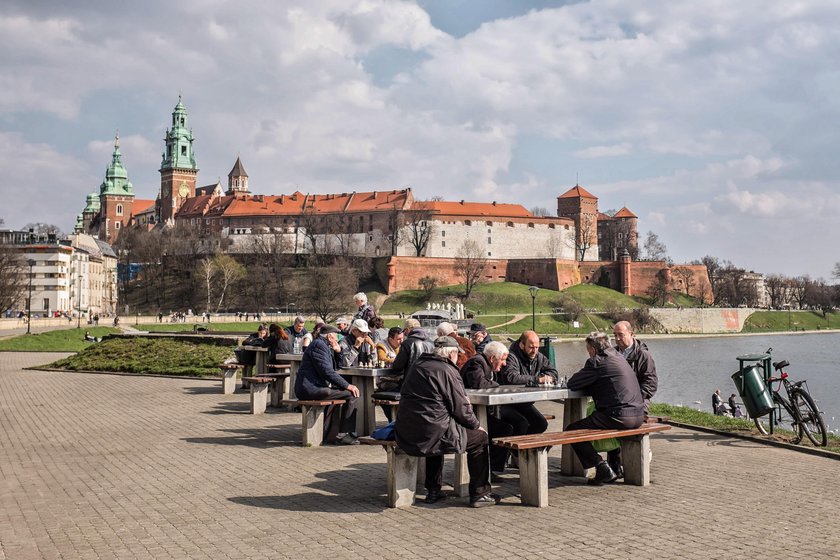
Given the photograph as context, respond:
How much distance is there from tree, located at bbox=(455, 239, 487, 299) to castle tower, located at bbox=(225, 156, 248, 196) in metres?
50.6

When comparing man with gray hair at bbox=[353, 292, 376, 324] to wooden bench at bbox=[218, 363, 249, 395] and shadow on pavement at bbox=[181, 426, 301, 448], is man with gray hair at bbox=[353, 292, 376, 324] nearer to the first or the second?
shadow on pavement at bbox=[181, 426, 301, 448]

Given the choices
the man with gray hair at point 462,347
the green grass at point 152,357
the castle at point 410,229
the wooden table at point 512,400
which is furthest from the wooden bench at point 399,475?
the castle at point 410,229

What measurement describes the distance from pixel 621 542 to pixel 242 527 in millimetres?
3001

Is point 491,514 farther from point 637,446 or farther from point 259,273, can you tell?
point 259,273

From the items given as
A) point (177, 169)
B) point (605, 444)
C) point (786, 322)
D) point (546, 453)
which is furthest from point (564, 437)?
point (177, 169)

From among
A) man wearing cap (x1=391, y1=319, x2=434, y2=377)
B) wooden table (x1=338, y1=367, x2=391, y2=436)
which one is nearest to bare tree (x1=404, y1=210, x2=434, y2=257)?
wooden table (x1=338, y1=367, x2=391, y2=436)

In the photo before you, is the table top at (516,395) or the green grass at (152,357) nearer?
the table top at (516,395)

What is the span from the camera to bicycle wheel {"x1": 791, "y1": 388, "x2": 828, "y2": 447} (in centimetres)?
991

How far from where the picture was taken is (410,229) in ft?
352

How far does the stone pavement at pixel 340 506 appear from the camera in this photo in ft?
19.6

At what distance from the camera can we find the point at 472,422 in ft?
23.4

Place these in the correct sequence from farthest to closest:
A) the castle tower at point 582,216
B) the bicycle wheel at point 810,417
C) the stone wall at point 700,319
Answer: the castle tower at point 582,216 < the stone wall at point 700,319 < the bicycle wheel at point 810,417

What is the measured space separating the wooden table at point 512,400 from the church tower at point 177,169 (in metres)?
125

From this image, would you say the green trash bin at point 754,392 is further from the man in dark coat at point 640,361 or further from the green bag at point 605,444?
the green bag at point 605,444
